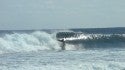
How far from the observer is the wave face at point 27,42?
38.2 m

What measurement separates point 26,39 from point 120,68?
21.7 metres

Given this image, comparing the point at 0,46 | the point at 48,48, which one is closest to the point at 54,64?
the point at 0,46

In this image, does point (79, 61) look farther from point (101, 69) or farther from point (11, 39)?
point (11, 39)

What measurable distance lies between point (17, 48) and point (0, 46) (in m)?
1.42

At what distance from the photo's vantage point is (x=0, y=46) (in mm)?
38000

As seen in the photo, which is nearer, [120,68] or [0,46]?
[120,68]

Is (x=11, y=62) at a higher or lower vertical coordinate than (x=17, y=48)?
higher

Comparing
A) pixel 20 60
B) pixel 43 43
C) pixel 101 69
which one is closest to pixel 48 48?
pixel 43 43

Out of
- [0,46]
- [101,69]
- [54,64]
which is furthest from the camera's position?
[0,46]

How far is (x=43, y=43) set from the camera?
43.6 m

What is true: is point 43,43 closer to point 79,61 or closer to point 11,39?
point 11,39

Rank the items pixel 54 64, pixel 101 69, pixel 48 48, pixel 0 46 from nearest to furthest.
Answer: pixel 101 69, pixel 54 64, pixel 0 46, pixel 48 48

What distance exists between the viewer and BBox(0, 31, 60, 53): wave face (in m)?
38.2

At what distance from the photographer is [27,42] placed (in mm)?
42062
